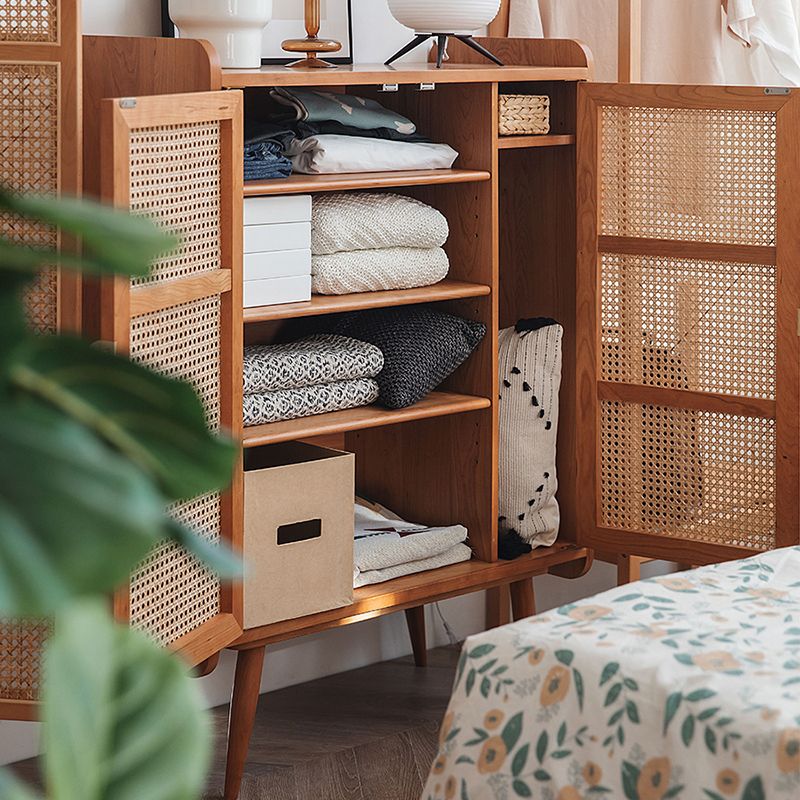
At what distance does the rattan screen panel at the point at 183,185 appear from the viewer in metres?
2.03

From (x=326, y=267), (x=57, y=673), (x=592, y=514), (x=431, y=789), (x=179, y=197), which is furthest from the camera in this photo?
(x=592, y=514)

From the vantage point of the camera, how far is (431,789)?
64.9 inches

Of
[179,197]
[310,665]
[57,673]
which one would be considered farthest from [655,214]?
[57,673]

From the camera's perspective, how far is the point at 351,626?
3266 millimetres

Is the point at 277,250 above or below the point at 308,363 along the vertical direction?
above

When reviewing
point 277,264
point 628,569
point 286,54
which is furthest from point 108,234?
point 628,569

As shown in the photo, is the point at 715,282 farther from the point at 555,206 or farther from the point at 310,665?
the point at 310,665

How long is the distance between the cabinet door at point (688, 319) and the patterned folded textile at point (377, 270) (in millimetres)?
367

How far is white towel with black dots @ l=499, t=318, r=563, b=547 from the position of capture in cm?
292

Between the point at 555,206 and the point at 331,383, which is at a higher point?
the point at 555,206

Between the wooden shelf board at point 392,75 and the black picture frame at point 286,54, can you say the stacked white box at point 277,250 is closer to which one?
the wooden shelf board at point 392,75

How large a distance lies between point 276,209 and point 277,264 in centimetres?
10

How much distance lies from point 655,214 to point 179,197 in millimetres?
1115

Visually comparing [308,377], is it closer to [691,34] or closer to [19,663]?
[19,663]
